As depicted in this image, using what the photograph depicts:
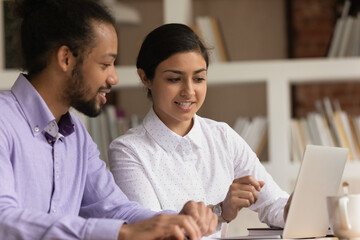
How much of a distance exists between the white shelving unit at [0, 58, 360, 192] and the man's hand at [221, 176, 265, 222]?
1611 millimetres

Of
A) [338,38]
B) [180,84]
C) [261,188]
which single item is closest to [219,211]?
[261,188]

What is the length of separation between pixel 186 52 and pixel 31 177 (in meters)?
0.72

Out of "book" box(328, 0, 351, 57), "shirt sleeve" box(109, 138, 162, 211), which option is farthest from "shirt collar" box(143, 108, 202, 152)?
"book" box(328, 0, 351, 57)

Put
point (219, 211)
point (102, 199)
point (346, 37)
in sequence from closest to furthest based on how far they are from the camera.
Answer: point (102, 199) → point (219, 211) → point (346, 37)

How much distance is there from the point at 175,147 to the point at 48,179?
2.02 ft

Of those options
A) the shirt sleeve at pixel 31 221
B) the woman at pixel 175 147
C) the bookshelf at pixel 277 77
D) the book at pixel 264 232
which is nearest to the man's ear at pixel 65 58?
the shirt sleeve at pixel 31 221

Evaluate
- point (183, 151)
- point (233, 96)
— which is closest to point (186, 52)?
point (183, 151)

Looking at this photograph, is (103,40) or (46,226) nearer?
(46,226)

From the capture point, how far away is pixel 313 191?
1.57m

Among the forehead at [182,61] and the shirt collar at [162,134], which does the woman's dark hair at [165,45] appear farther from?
the shirt collar at [162,134]

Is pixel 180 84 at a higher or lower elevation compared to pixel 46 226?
higher

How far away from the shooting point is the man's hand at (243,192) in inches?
65.6

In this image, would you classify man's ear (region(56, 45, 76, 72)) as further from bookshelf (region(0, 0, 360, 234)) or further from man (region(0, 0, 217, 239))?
bookshelf (region(0, 0, 360, 234))

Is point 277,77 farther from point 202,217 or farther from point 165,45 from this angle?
point 202,217
